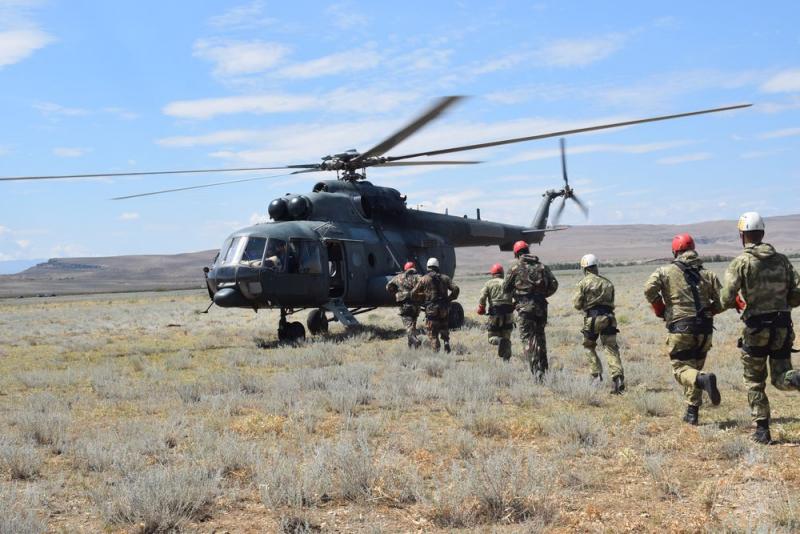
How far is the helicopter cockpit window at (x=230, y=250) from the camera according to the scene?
45.4ft

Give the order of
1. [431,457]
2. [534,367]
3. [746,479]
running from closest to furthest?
[746,479], [431,457], [534,367]

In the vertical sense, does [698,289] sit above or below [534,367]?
above

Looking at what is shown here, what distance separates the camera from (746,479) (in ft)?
17.3

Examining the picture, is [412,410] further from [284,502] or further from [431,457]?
[284,502]

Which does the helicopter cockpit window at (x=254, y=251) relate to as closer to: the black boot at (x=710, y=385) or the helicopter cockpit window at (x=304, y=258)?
the helicopter cockpit window at (x=304, y=258)

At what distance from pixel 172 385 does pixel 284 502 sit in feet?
18.7

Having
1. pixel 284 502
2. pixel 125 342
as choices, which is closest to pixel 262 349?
pixel 125 342

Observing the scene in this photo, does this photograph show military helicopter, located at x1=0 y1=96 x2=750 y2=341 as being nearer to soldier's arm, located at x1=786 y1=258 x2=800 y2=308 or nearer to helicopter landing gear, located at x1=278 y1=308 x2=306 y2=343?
helicopter landing gear, located at x1=278 y1=308 x2=306 y2=343

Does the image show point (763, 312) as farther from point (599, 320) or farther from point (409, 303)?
point (409, 303)

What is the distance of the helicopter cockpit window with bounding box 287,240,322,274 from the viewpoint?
1428cm

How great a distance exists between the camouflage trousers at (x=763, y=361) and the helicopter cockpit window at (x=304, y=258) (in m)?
9.52

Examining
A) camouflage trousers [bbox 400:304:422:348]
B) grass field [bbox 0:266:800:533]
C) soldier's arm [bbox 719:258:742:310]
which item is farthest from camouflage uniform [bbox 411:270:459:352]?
soldier's arm [bbox 719:258:742:310]

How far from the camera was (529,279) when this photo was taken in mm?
9695

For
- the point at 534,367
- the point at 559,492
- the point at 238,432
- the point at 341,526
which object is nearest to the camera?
the point at 341,526
